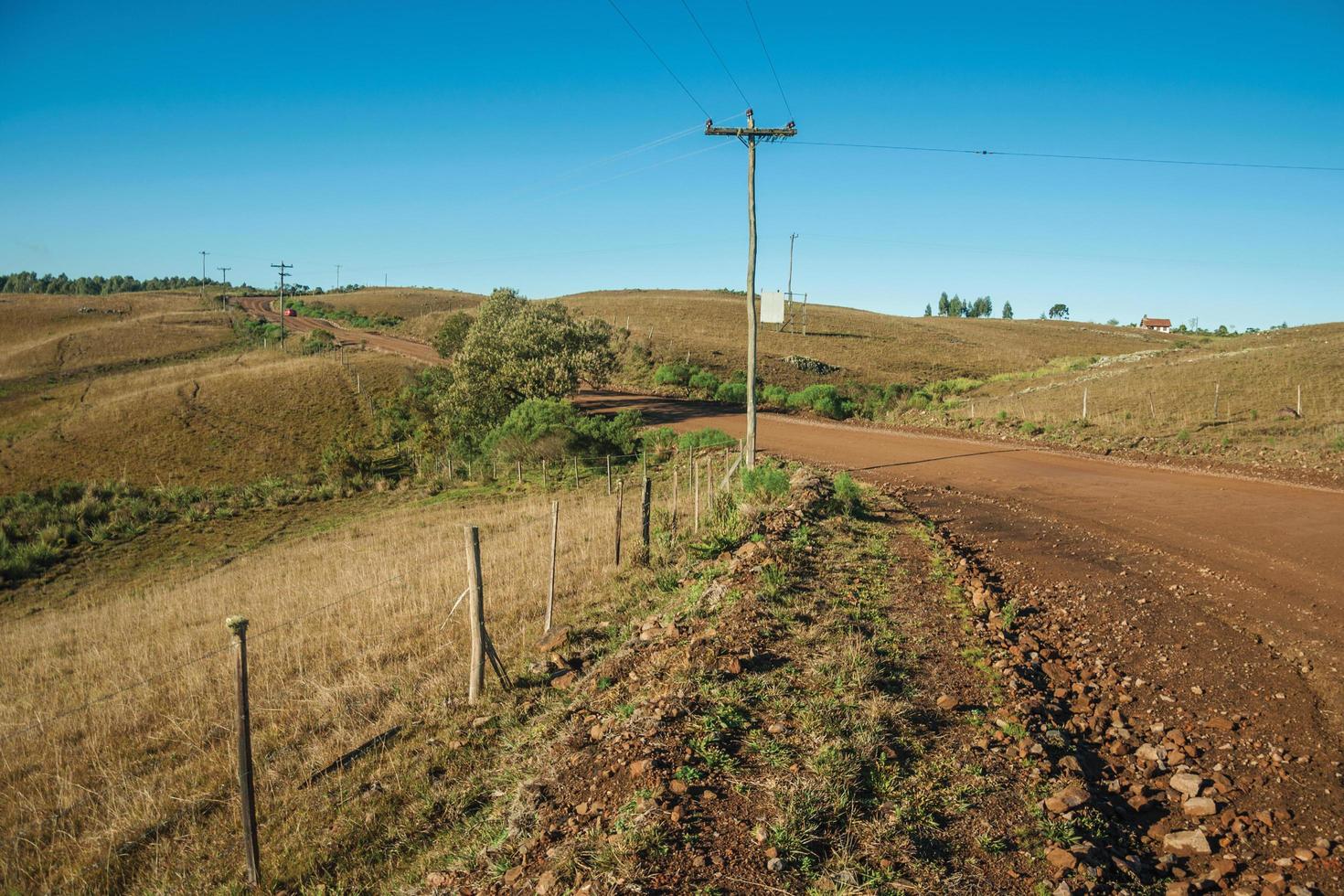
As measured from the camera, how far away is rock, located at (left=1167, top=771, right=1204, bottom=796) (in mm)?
5086

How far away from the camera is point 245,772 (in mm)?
5312

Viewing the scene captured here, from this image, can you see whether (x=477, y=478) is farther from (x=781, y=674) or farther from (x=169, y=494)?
(x=781, y=674)

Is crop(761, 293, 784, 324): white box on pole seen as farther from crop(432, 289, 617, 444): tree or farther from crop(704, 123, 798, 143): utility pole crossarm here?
crop(432, 289, 617, 444): tree

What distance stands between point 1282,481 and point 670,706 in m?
16.4

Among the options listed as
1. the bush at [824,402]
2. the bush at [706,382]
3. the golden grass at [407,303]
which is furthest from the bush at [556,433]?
the golden grass at [407,303]

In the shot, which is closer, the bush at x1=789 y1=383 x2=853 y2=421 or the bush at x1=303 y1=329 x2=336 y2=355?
the bush at x1=789 y1=383 x2=853 y2=421

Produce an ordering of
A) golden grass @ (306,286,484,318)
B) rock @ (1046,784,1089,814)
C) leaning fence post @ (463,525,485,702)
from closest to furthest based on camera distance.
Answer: rock @ (1046,784,1089,814) < leaning fence post @ (463,525,485,702) < golden grass @ (306,286,484,318)

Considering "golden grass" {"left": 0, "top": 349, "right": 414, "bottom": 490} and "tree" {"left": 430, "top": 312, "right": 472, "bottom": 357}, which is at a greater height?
"tree" {"left": 430, "top": 312, "right": 472, "bottom": 357}

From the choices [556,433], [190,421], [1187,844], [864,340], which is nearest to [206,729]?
[1187,844]

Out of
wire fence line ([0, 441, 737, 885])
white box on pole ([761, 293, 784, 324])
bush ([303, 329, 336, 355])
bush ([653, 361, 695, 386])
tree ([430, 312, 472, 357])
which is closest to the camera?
wire fence line ([0, 441, 737, 885])

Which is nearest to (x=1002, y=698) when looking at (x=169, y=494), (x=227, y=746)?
(x=227, y=746)

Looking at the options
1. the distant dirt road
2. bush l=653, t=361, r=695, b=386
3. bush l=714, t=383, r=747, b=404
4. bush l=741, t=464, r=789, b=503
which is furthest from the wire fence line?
bush l=653, t=361, r=695, b=386

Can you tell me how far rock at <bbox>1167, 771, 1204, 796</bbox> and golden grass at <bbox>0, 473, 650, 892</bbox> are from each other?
6.59 meters

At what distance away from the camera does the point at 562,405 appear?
2914 centimetres
